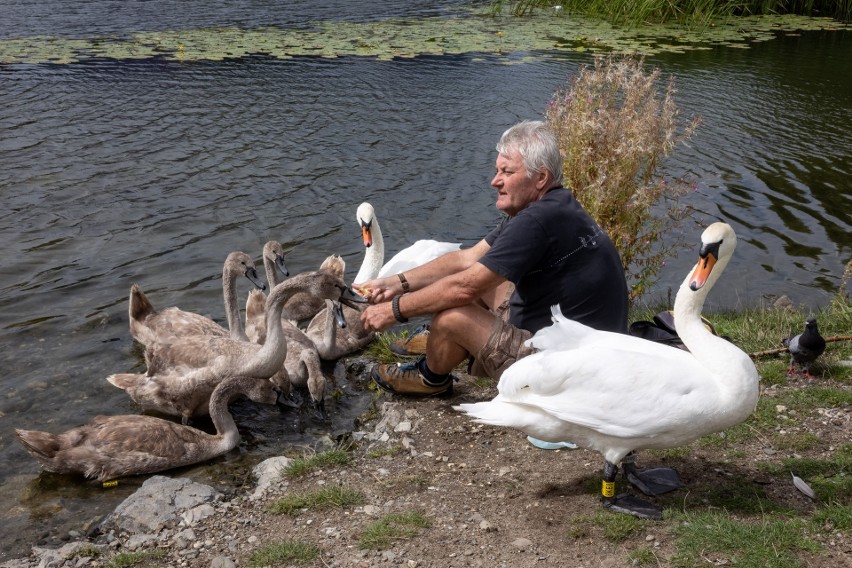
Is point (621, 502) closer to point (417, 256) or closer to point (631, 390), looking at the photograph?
point (631, 390)

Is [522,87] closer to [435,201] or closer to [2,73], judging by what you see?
[435,201]

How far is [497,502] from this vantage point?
18.5 ft

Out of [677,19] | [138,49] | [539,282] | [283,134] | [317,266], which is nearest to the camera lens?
[539,282]

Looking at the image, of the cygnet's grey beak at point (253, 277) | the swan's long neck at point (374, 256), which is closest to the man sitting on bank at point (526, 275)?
the cygnet's grey beak at point (253, 277)

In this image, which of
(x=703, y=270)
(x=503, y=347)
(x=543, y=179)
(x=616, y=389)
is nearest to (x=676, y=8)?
(x=543, y=179)

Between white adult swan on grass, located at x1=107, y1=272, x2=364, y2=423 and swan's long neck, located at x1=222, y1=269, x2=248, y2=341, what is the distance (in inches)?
22.0

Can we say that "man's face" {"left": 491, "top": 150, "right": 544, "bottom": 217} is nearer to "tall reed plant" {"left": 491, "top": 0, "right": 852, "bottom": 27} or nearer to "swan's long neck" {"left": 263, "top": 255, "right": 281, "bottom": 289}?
"swan's long neck" {"left": 263, "top": 255, "right": 281, "bottom": 289}

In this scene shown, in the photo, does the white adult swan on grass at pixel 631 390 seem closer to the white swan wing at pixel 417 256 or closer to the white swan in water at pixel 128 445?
the white swan in water at pixel 128 445

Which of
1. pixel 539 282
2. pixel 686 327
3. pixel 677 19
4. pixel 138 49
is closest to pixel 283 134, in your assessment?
pixel 138 49

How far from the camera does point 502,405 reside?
545 cm

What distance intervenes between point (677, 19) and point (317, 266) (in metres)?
17.2

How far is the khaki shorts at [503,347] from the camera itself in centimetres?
Result: 631

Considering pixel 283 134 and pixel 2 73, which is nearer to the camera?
pixel 283 134

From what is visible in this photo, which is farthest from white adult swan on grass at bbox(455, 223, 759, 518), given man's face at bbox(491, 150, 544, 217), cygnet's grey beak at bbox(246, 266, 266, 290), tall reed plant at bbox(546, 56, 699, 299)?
cygnet's grey beak at bbox(246, 266, 266, 290)
